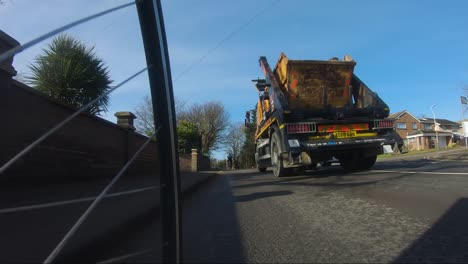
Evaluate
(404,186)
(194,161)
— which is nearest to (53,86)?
(404,186)

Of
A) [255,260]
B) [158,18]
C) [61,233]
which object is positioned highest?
[158,18]

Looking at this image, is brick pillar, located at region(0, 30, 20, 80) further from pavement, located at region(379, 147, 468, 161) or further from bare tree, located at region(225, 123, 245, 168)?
bare tree, located at region(225, 123, 245, 168)

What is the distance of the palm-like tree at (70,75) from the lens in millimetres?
10500

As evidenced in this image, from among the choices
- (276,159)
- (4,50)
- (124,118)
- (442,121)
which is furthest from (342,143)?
(442,121)

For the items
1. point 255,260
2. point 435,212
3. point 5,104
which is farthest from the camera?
point 5,104

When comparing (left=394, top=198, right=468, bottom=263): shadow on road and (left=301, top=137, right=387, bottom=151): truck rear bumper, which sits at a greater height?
(left=301, top=137, right=387, bottom=151): truck rear bumper

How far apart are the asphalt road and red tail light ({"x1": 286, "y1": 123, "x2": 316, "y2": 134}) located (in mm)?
2813

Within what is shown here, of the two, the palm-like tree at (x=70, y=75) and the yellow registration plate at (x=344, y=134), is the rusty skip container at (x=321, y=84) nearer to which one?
the yellow registration plate at (x=344, y=134)

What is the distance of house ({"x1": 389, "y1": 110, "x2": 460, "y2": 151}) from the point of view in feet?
219

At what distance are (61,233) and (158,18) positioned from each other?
2.18 meters

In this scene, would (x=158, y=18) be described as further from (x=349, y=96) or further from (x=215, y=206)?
(x=349, y=96)

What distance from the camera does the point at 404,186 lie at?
6438 millimetres

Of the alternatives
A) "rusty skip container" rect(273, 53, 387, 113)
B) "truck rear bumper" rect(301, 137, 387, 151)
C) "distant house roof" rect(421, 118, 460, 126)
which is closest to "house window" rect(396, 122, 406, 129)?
"distant house roof" rect(421, 118, 460, 126)

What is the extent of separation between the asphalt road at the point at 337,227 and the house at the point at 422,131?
63.2 m
